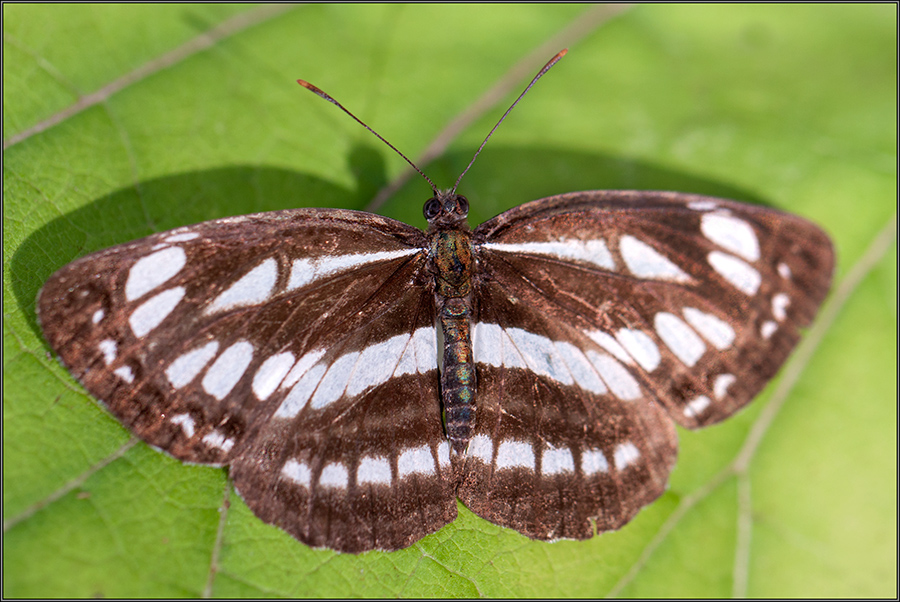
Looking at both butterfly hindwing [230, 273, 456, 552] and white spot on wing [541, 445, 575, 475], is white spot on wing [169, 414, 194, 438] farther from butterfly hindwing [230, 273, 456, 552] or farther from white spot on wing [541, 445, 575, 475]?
white spot on wing [541, 445, 575, 475]

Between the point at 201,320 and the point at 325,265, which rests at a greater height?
the point at 325,265

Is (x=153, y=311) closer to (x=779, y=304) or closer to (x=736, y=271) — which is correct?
(x=736, y=271)

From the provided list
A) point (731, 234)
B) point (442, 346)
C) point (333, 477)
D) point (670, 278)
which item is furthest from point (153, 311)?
point (731, 234)

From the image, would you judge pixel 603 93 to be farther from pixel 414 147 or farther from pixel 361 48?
pixel 361 48

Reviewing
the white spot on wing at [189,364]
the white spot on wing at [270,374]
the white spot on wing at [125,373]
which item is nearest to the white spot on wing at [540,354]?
the white spot on wing at [270,374]

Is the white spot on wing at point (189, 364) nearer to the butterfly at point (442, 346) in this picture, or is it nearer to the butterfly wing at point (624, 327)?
the butterfly at point (442, 346)

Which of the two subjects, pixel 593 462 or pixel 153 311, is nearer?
pixel 153 311

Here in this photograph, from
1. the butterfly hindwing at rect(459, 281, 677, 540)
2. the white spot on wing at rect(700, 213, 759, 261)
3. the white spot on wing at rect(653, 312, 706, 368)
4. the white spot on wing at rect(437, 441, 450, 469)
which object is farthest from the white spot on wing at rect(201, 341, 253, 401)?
the white spot on wing at rect(700, 213, 759, 261)

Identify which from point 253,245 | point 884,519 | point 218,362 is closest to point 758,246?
point 884,519
